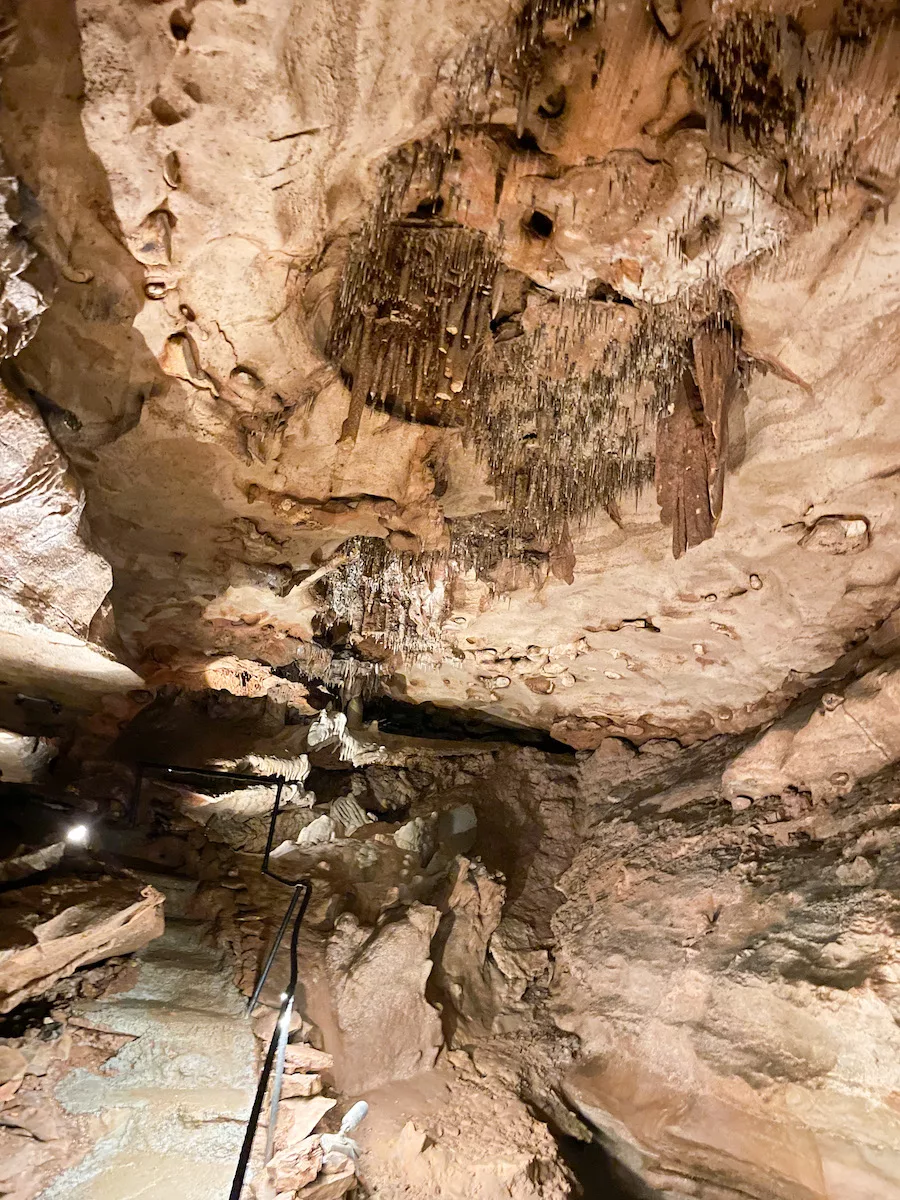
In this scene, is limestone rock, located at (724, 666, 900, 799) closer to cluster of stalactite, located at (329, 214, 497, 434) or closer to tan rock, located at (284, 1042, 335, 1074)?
cluster of stalactite, located at (329, 214, 497, 434)

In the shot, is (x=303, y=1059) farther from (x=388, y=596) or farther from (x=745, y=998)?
(x=388, y=596)

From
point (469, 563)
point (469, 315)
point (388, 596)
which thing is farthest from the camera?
point (388, 596)

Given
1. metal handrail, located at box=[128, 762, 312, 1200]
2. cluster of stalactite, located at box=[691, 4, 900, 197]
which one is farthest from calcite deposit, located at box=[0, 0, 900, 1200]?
metal handrail, located at box=[128, 762, 312, 1200]

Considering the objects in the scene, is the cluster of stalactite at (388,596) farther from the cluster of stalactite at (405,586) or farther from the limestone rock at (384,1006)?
the limestone rock at (384,1006)

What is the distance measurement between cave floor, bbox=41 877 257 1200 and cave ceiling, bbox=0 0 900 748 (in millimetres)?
2677

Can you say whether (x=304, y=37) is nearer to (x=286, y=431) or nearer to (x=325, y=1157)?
(x=286, y=431)

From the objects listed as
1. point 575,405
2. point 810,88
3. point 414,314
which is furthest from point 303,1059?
point 810,88

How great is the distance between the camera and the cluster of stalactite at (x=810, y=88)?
2793mm

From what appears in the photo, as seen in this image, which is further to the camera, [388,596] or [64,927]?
[388,596]

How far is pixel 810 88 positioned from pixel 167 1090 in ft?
21.7

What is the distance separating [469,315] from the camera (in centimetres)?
409

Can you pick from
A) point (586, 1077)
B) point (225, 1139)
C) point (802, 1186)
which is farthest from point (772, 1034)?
point (225, 1139)

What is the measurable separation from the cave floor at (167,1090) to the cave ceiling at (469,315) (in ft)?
8.78

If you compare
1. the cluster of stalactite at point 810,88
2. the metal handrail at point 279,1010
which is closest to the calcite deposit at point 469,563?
the cluster of stalactite at point 810,88
